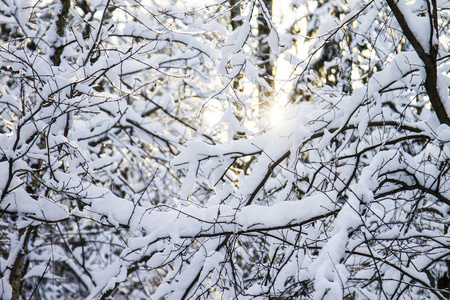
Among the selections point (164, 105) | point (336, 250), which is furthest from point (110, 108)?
point (336, 250)

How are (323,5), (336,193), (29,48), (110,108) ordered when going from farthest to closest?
(323,5)
(29,48)
(110,108)
(336,193)

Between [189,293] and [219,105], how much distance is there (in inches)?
134

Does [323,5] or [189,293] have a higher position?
[323,5]

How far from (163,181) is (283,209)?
3401mm

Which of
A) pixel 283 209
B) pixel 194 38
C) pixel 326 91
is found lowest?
pixel 283 209

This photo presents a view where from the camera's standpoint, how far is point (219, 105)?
5.42 metres

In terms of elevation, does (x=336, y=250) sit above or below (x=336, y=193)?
below

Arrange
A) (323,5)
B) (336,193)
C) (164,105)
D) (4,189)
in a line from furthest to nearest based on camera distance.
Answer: (323,5) < (164,105) < (336,193) < (4,189)

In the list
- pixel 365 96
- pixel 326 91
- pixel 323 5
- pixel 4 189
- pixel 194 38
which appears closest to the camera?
pixel 4 189

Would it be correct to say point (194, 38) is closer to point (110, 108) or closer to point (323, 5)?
point (110, 108)

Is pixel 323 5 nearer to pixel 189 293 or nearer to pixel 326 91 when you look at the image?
pixel 326 91

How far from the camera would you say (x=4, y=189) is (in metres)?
2.12

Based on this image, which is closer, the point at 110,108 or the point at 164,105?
the point at 110,108

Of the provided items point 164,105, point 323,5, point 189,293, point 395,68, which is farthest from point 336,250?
point 323,5
